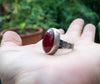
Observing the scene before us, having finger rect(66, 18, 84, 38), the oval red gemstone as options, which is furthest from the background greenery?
the oval red gemstone

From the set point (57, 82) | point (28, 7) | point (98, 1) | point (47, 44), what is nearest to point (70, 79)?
point (57, 82)

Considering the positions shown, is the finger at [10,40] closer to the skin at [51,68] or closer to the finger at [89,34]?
the skin at [51,68]

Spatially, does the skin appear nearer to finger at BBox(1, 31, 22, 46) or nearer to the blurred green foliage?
finger at BBox(1, 31, 22, 46)

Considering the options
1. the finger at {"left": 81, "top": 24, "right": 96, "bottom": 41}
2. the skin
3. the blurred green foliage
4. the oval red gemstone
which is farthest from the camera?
the blurred green foliage

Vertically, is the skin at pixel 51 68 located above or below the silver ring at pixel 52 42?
below

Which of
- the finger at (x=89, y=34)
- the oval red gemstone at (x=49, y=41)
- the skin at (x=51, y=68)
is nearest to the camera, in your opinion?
the skin at (x=51, y=68)

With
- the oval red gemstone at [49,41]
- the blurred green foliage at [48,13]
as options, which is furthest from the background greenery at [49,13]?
the oval red gemstone at [49,41]

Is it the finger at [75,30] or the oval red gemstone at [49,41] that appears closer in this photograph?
the oval red gemstone at [49,41]

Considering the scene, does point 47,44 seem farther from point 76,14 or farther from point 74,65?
point 76,14
